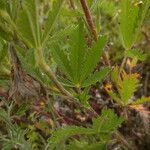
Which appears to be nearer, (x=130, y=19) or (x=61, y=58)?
(x=61, y=58)

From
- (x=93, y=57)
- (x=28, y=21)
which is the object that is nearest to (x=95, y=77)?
(x=93, y=57)

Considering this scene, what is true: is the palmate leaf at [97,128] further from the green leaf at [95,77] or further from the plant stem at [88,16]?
the plant stem at [88,16]

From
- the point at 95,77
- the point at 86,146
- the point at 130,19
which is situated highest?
the point at 130,19

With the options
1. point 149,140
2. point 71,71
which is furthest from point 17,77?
point 149,140

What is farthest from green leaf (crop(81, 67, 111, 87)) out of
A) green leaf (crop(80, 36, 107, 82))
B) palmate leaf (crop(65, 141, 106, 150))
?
palmate leaf (crop(65, 141, 106, 150))

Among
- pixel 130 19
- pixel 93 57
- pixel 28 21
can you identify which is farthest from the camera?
pixel 130 19

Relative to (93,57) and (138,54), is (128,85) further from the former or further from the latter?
(93,57)

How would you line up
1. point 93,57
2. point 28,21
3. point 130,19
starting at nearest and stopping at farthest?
point 28,21 → point 93,57 → point 130,19
